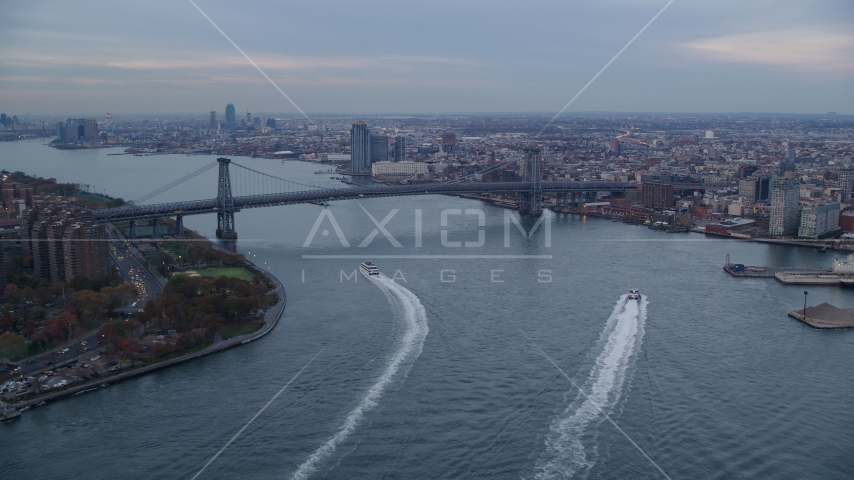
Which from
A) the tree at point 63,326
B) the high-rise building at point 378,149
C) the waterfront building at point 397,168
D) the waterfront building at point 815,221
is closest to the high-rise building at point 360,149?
the waterfront building at point 397,168

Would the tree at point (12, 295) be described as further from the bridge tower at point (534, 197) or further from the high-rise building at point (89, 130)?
the high-rise building at point (89, 130)

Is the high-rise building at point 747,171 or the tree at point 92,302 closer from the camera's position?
the tree at point 92,302

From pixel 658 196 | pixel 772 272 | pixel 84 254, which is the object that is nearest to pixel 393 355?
pixel 84 254

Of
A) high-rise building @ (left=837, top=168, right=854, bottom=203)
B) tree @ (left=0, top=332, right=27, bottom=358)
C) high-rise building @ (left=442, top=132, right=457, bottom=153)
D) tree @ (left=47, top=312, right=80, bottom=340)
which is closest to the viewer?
tree @ (left=0, top=332, right=27, bottom=358)

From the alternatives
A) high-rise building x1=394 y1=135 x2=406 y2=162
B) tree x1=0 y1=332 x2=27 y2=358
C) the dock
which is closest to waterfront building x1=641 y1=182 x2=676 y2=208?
the dock

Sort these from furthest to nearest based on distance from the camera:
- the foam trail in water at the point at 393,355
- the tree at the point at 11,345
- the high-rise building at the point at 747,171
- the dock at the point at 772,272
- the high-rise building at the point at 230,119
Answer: the high-rise building at the point at 230,119
the high-rise building at the point at 747,171
the dock at the point at 772,272
the tree at the point at 11,345
the foam trail in water at the point at 393,355

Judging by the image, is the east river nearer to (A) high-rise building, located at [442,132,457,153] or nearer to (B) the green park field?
(B) the green park field
